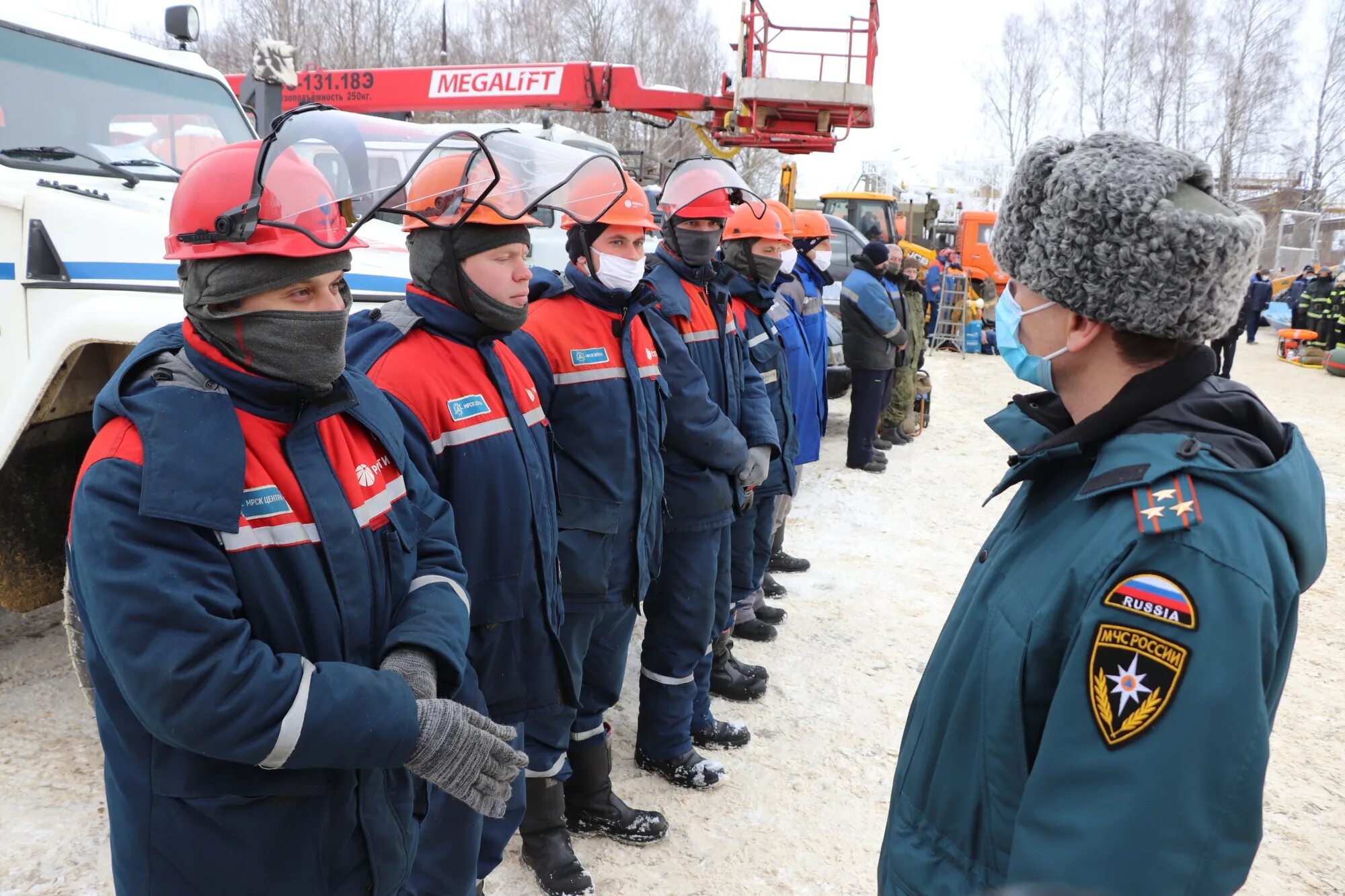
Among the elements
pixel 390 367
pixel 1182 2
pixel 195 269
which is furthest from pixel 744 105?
pixel 1182 2

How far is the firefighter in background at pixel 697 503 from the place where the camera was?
11.8 ft

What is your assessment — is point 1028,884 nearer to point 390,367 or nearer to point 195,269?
point 195,269

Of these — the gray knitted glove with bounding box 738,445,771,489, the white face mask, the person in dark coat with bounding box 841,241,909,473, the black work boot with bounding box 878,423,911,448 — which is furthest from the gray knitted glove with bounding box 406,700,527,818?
the black work boot with bounding box 878,423,911,448

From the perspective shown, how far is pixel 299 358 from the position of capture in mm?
1690

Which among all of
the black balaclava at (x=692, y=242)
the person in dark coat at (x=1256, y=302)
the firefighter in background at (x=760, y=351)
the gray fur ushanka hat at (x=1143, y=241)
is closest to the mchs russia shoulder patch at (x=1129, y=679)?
the gray fur ushanka hat at (x=1143, y=241)

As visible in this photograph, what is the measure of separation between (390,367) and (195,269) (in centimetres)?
76

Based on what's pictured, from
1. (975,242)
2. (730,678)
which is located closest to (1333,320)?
(975,242)

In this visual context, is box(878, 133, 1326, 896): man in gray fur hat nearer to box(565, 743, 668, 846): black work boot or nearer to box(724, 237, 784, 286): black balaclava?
box(565, 743, 668, 846): black work boot

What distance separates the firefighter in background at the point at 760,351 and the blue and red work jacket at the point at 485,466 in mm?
2116

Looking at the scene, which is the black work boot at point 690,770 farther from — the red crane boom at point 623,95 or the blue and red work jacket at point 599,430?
the red crane boom at point 623,95

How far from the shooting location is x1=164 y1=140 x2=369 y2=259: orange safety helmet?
5.40ft

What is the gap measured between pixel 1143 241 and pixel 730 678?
11.3ft

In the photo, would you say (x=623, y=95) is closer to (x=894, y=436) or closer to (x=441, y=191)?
(x=894, y=436)

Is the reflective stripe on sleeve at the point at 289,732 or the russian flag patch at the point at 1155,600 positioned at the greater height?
the russian flag patch at the point at 1155,600
